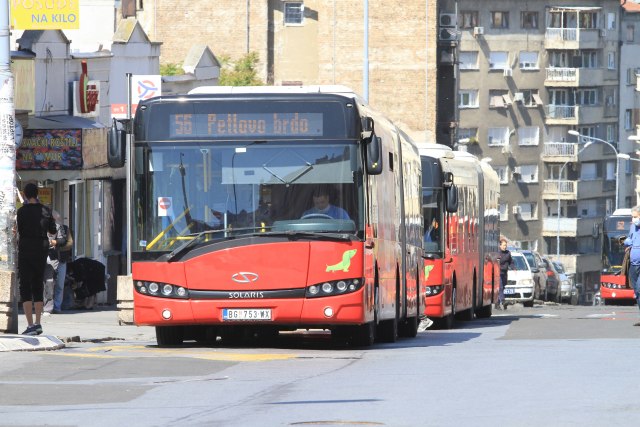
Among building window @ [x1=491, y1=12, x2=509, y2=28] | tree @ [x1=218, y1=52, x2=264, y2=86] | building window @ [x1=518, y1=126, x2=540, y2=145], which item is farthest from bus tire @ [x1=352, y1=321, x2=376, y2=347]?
building window @ [x1=518, y1=126, x2=540, y2=145]

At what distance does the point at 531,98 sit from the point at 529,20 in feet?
17.3

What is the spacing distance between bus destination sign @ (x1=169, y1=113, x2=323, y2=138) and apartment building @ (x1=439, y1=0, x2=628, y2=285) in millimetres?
96300

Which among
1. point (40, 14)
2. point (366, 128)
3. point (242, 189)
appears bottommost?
point (242, 189)

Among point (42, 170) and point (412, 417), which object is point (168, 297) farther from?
point (42, 170)

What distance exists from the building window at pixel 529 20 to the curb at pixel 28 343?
102749 millimetres

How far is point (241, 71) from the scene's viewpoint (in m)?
78.2

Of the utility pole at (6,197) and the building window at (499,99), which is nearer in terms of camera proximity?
the utility pole at (6,197)

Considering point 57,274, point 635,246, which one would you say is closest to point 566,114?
point 635,246

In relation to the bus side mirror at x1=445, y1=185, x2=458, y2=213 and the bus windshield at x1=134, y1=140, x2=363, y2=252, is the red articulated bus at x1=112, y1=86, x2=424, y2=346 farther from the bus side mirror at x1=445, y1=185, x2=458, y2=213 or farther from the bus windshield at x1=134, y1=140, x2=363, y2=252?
the bus side mirror at x1=445, y1=185, x2=458, y2=213

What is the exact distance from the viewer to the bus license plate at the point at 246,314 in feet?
61.1

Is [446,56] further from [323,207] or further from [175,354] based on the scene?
[175,354]

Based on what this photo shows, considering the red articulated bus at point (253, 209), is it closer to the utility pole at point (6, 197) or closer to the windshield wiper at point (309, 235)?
the windshield wiper at point (309, 235)

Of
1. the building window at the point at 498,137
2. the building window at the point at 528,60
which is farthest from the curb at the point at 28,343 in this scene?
the building window at the point at 528,60

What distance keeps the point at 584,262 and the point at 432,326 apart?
308 ft
